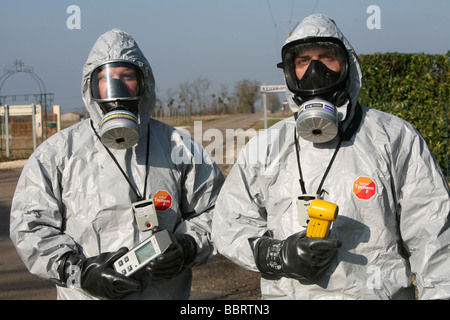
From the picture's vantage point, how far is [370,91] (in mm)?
9852

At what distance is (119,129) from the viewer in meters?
2.54

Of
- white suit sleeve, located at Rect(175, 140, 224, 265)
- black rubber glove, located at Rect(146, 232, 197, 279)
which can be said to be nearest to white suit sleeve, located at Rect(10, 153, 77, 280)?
black rubber glove, located at Rect(146, 232, 197, 279)

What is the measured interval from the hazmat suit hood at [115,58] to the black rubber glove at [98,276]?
2.46 ft

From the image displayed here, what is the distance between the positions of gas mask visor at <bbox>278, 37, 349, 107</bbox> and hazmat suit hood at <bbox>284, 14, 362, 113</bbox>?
30 mm

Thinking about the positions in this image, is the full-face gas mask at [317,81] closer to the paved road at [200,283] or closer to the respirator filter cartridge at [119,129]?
the respirator filter cartridge at [119,129]

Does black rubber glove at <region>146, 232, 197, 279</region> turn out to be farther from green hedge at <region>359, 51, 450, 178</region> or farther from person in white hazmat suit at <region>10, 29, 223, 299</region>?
green hedge at <region>359, 51, 450, 178</region>

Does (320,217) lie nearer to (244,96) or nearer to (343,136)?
(343,136)

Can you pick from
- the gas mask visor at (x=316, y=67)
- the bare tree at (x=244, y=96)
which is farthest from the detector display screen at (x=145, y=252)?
the bare tree at (x=244, y=96)

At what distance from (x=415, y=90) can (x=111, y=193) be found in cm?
831

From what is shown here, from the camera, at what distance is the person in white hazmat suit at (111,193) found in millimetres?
2506
